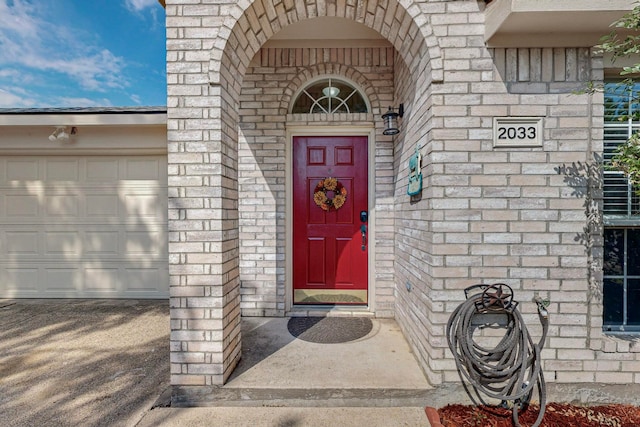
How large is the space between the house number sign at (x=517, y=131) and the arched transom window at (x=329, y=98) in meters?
1.59

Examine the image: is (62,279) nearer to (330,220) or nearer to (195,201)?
(195,201)

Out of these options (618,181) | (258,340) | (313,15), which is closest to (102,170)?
(258,340)

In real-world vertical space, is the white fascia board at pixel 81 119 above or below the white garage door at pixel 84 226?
above

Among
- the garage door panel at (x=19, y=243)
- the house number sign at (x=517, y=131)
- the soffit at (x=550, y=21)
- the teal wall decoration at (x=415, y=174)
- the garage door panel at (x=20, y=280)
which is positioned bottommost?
the garage door panel at (x=20, y=280)

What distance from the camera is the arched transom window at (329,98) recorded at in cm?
329

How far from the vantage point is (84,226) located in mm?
4137

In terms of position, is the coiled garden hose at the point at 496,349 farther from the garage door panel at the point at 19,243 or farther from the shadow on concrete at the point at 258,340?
the garage door panel at the point at 19,243

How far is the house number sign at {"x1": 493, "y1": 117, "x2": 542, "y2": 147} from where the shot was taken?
6.42 feet

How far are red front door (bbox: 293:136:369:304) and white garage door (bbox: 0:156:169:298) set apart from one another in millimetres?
2111

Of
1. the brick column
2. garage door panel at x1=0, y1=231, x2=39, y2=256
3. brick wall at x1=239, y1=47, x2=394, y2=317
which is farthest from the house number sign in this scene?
garage door panel at x1=0, y1=231, x2=39, y2=256

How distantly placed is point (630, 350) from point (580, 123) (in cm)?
154

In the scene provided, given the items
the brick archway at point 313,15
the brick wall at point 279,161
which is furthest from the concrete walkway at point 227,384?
the brick archway at point 313,15

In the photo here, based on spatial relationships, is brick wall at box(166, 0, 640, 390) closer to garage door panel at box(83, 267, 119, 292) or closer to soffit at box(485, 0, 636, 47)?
soffit at box(485, 0, 636, 47)

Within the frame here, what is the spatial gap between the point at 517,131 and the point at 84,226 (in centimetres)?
513
